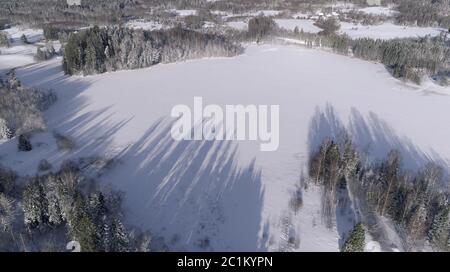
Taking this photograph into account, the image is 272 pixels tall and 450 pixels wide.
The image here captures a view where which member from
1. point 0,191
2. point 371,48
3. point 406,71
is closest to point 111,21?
point 371,48

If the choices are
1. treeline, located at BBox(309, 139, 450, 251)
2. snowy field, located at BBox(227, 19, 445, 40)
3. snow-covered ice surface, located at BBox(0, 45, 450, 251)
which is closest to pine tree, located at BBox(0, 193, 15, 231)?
snow-covered ice surface, located at BBox(0, 45, 450, 251)

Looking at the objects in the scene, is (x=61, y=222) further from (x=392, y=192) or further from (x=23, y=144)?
(x=392, y=192)

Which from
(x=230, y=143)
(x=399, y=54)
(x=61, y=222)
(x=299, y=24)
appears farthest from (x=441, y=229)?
(x=299, y=24)

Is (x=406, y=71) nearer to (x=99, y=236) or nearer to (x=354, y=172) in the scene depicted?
(x=354, y=172)

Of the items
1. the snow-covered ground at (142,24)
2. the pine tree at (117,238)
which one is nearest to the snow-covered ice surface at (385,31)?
the snow-covered ground at (142,24)

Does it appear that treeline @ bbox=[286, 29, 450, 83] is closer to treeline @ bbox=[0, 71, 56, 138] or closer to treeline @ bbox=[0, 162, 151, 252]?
treeline @ bbox=[0, 162, 151, 252]

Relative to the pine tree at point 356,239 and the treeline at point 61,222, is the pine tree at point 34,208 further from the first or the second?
the pine tree at point 356,239
